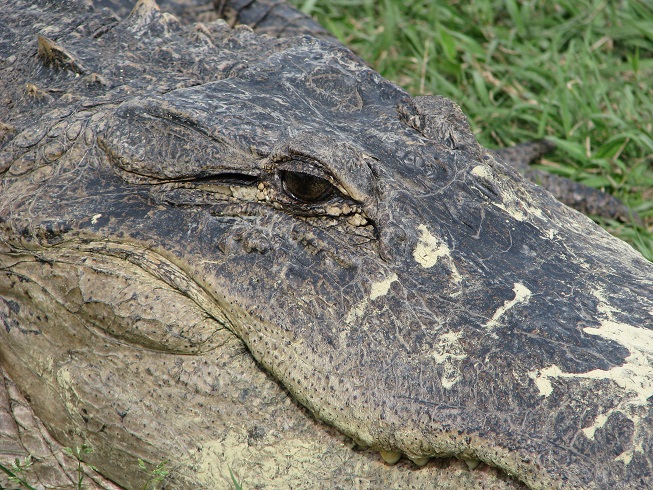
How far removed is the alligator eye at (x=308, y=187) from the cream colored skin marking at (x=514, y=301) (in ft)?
2.05

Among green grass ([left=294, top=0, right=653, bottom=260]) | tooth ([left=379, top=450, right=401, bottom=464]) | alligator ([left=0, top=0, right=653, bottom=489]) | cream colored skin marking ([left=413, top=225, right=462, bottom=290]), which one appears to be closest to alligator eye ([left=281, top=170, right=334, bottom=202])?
alligator ([left=0, top=0, right=653, bottom=489])

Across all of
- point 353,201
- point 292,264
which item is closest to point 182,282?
point 292,264

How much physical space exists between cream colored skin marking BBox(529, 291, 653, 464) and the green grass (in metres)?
2.09

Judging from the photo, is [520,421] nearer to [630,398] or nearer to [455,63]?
[630,398]

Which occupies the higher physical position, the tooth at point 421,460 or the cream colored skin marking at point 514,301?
the cream colored skin marking at point 514,301

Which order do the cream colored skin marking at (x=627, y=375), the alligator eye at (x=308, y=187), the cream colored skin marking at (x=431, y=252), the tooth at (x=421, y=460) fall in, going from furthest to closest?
the alligator eye at (x=308, y=187) < the cream colored skin marking at (x=431, y=252) < the tooth at (x=421, y=460) < the cream colored skin marking at (x=627, y=375)

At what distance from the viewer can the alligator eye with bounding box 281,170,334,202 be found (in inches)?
93.2

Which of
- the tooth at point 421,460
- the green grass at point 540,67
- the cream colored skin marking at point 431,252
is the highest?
the cream colored skin marking at point 431,252

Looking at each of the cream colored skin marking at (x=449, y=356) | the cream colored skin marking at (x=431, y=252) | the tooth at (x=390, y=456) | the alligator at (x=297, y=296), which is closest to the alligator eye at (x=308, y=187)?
the alligator at (x=297, y=296)

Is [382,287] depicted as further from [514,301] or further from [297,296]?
[514,301]

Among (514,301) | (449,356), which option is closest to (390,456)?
(449,356)

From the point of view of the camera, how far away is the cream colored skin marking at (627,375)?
6.24 ft

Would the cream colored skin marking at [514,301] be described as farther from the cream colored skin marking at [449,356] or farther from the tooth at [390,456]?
the tooth at [390,456]

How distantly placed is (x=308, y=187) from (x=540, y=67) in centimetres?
310
